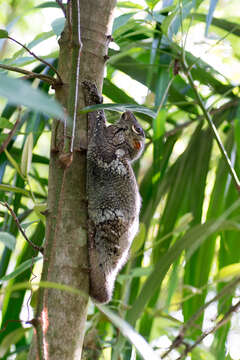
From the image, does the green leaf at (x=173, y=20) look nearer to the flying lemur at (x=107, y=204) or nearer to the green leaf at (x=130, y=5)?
the green leaf at (x=130, y=5)

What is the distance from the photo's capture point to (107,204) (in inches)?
85.3

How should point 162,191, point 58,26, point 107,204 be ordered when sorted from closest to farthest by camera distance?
1. point 58,26
2. point 107,204
3. point 162,191

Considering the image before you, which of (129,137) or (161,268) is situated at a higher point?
(129,137)

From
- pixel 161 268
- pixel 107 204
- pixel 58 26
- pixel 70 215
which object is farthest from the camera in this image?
pixel 107 204

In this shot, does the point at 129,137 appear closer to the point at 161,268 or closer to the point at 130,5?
the point at 130,5

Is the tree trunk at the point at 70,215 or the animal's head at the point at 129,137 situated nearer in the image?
the tree trunk at the point at 70,215

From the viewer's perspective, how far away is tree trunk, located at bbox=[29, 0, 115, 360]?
1.38 meters

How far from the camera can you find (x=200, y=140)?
249 centimetres

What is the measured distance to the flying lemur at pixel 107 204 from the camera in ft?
6.48

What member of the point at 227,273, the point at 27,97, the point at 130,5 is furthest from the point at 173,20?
the point at 27,97

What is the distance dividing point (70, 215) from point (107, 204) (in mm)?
605

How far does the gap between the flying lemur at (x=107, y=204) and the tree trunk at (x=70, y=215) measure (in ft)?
0.51

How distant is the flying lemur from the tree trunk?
0.51 ft

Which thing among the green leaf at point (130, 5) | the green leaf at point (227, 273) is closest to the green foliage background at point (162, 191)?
the green leaf at point (130, 5)
